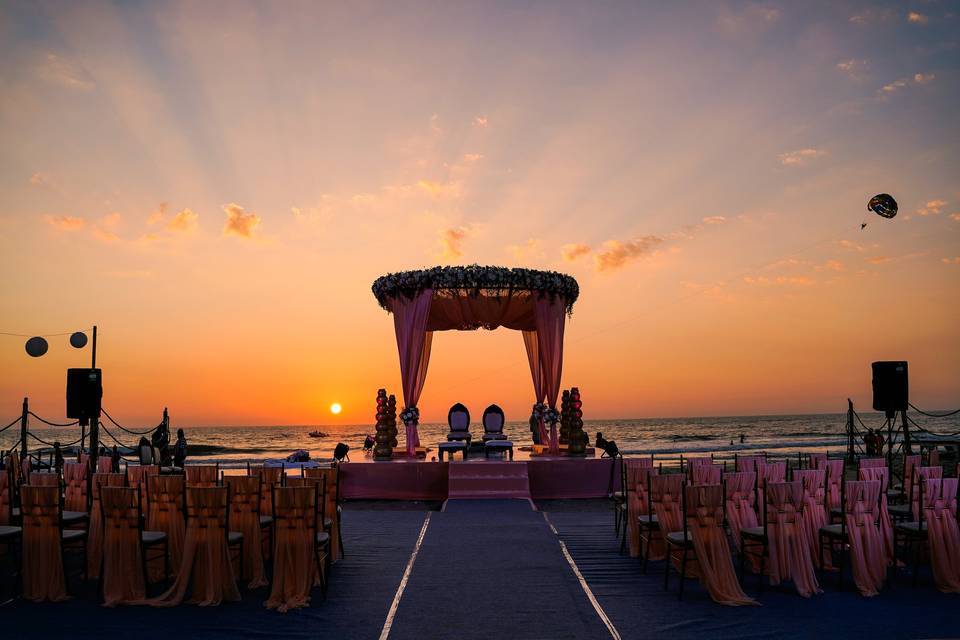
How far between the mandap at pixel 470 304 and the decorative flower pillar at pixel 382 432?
0.36 m

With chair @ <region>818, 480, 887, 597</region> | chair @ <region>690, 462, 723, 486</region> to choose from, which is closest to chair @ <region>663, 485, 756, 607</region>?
chair @ <region>818, 480, 887, 597</region>

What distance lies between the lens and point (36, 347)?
1189 centimetres

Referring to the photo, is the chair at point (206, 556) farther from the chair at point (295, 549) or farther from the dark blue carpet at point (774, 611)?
the dark blue carpet at point (774, 611)

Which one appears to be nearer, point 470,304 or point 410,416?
point 410,416

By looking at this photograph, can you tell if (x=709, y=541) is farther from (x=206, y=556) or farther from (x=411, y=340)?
(x=411, y=340)

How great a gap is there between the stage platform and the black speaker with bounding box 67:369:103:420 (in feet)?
13.2

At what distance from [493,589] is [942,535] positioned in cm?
359

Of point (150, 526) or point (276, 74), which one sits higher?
point (276, 74)

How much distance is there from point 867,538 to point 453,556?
11.7 ft

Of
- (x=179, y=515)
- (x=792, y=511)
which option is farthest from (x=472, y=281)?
(x=792, y=511)

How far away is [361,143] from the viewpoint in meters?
12.7

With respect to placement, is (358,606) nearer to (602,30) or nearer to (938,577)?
(938,577)

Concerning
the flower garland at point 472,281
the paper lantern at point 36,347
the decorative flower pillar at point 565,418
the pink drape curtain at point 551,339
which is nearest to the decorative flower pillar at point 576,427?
the decorative flower pillar at point 565,418

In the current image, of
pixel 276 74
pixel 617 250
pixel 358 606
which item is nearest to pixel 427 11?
pixel 276 74
